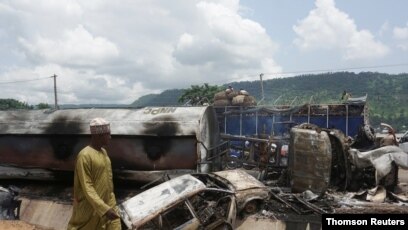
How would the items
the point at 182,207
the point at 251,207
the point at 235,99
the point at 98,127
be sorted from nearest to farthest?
the point at 98,127
the point at 182,207
the point at 251,207
the point at 235,99

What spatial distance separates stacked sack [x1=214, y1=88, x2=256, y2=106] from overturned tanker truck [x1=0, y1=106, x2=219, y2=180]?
468 inches

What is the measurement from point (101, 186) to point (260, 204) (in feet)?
15.7

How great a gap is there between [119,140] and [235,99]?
46.2ft

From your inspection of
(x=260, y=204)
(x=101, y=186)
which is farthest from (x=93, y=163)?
(x=260, y=204)

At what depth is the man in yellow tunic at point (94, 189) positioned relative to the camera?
13.3 ft

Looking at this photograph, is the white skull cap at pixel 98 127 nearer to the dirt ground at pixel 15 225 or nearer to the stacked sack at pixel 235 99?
the dirt ground at pixel 15 225

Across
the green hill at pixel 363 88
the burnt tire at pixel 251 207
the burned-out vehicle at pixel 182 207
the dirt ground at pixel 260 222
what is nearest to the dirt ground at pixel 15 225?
the dirt ground at pixel 260 222

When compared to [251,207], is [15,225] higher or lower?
lower

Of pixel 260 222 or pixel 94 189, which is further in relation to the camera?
pixel 260 222

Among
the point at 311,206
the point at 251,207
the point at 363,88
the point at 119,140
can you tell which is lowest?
the point at 311,206

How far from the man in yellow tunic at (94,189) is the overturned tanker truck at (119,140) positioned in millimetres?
5933

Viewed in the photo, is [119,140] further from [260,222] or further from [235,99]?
[235,99]

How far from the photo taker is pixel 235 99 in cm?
2400

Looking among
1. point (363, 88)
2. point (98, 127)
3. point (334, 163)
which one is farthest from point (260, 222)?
point (363, 88)
